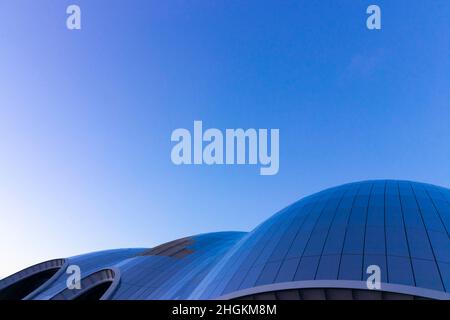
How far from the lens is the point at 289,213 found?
17766 mm

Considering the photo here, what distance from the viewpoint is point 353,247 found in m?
11.8

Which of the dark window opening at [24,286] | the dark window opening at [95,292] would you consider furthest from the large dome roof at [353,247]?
the dark window opening at [24,286]

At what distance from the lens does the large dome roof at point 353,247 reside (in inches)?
399

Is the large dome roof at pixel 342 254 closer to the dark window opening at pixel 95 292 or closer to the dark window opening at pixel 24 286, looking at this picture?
the dark window opening at pixel 95 292

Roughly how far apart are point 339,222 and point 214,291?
6303 mm

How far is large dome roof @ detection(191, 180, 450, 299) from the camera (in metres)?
10.1

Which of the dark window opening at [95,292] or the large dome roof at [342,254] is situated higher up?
the large dome roof at [342,254]

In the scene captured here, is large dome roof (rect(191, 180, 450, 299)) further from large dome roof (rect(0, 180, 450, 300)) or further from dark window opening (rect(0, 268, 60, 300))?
dark window opening (rect(0, 268, 60, 300))

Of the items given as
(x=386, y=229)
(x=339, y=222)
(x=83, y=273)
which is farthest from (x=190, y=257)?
(x=386, y=229)

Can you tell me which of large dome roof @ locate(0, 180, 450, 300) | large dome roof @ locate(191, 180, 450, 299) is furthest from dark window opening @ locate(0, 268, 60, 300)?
large dome roof @ locate(191, 180, 450, 299)

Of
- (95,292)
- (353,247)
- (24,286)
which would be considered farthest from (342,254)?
(24,286)

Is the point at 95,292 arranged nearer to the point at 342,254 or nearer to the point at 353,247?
the point at 342,254

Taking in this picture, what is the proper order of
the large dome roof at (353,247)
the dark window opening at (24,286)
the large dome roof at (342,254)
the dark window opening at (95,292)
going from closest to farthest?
the large dome roof at (342,254) < the large dome roof at (353,247) < the dark window opening at (95,292) < the dark window opening at (24,286)
